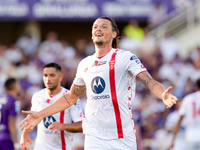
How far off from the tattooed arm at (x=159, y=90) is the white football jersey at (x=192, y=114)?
172 inches

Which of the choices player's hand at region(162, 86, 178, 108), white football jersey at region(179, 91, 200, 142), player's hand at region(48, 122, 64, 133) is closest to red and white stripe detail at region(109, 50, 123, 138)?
player's hand at region(162, 86, 178, 108)

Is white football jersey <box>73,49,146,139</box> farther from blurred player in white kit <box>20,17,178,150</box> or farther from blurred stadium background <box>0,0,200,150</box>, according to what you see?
blurred stadium background <box>0,0,200,150</box>

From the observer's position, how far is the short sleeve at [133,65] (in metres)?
5.80

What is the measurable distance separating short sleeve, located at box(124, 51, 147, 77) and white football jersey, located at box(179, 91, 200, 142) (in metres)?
4.27

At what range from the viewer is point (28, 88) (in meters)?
16.1

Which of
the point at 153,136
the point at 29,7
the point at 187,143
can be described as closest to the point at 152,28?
the point at 29,7

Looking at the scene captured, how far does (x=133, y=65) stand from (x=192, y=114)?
4.50m

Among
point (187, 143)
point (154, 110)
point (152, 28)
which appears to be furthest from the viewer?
point (152, 28)

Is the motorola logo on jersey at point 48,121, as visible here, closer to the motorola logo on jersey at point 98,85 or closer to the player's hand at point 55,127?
the player's hand at point 55,127

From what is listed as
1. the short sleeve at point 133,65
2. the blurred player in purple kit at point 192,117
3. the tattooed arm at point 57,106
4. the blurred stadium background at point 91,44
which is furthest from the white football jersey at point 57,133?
the blurred stadium background at point 91,44

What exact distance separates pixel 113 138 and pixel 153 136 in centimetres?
805

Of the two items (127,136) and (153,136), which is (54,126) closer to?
(127,136)

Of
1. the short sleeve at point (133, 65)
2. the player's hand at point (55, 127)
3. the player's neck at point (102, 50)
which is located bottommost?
the player's hand at point (55, 127)

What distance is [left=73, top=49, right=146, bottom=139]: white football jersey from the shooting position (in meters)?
5.90
